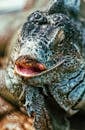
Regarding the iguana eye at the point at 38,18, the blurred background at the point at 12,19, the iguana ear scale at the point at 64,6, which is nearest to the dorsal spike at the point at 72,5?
the iguana ear scale at the point at 64,6

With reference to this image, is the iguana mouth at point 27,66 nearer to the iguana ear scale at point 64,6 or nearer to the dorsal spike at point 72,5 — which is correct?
the iguana ear scale at point 64,6

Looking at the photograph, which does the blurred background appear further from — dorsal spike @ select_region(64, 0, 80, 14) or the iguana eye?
the iguana eye

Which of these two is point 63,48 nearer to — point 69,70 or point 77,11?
point 69,70

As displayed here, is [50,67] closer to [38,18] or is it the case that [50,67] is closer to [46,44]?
[46,44]

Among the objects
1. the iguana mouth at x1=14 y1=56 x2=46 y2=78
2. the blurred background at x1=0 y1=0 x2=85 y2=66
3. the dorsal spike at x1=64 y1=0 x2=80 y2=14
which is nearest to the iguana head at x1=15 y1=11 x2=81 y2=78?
the iguana mouth at x1=14 y1=56 x2=46 y2=78

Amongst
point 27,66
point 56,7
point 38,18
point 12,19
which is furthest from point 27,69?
point 12,19

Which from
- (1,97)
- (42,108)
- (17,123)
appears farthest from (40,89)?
(1,97)

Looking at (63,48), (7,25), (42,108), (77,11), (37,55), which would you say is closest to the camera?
(37,55)
